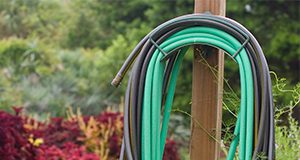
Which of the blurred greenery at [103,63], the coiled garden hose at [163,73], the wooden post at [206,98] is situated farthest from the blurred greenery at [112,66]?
the coiled garden hose at [163,73]

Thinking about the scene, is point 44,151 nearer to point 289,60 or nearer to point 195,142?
point 195,142

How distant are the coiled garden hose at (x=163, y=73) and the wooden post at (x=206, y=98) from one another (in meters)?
0.12

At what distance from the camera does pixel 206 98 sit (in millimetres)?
1920

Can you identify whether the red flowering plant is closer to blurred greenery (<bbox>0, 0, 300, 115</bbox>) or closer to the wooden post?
blurred greenery (<bbox>0, 0, 300, 115</bbox>)

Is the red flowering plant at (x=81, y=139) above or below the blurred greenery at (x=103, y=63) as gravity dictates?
below

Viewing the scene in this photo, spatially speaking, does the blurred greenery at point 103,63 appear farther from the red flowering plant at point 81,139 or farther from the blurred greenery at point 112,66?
the red flowering plant at point 81,139

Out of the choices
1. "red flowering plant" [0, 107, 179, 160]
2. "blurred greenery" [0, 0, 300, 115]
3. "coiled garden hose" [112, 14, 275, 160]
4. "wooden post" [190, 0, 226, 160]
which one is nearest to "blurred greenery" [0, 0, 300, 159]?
"blurred greenery" [0, 0, 300, 115]

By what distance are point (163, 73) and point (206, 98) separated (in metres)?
0.18

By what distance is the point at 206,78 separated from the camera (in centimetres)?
192

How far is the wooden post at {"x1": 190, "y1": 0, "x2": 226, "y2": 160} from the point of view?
1898 mm

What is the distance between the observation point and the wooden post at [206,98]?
6.23 feet

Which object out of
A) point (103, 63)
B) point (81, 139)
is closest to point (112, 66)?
point (103, 63)

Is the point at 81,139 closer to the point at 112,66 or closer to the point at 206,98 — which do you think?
the point at 206,98

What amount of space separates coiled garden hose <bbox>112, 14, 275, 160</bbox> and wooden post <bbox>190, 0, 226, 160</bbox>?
116mm
